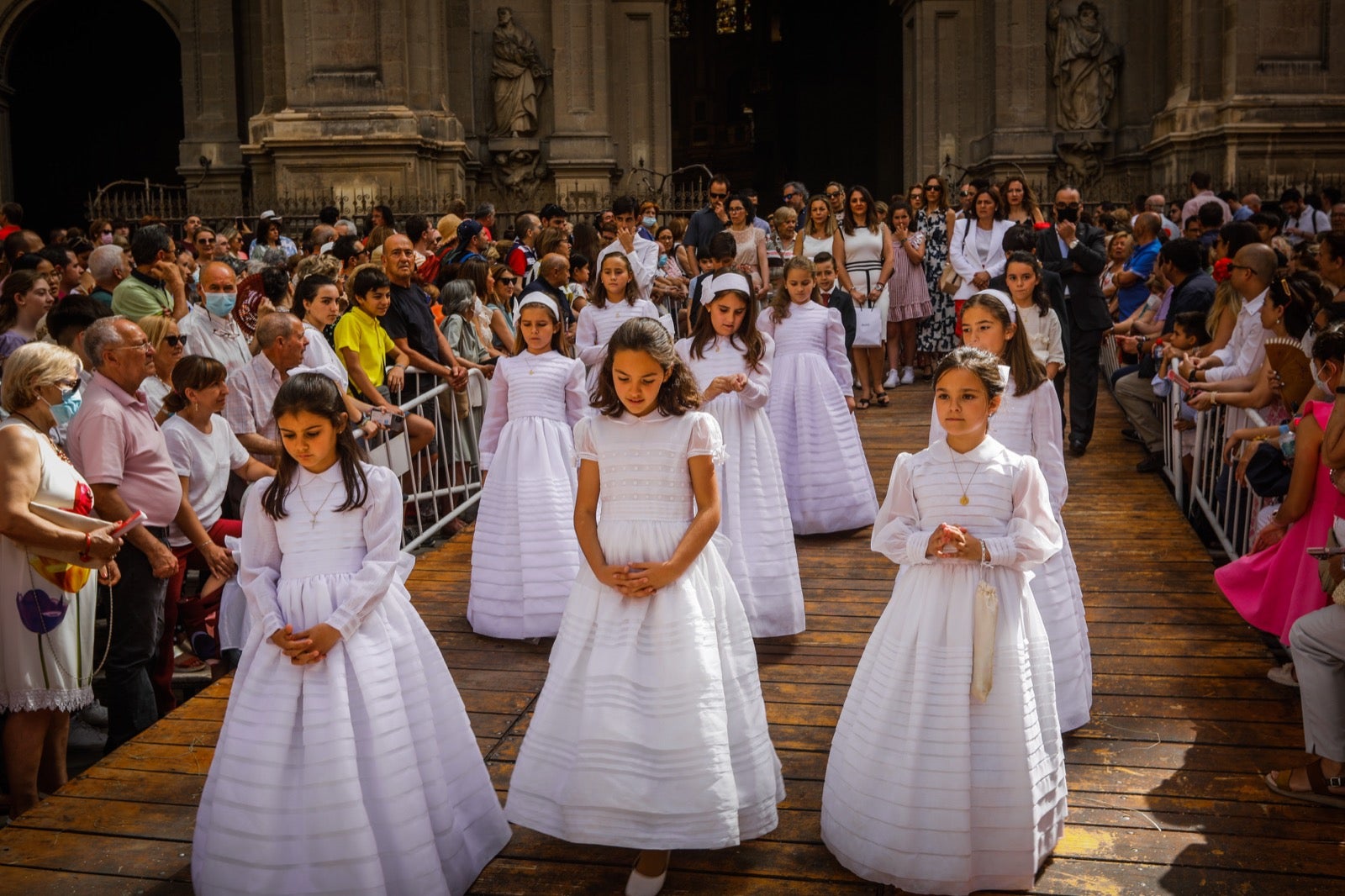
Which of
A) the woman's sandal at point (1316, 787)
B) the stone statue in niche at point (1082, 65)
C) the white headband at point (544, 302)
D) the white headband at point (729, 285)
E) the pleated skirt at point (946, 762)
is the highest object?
the stone statue in niche at point (1082, 65)

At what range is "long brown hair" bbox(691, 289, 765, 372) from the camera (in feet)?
24.7

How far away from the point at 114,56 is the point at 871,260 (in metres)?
21.4

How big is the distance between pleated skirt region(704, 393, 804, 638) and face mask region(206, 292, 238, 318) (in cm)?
324

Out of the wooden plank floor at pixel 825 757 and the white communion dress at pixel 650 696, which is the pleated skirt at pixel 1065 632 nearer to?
the wooden plank floor at pixel 825 757

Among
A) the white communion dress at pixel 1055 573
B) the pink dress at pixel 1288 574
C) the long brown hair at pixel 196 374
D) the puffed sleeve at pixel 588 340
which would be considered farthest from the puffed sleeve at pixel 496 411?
the pink dress at pixel 1288 574

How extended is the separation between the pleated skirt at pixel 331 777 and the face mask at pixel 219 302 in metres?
4.24

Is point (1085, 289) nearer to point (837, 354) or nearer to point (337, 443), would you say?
point (837, 354)

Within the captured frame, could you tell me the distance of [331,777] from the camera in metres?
4.31

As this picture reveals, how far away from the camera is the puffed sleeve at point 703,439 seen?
4824mm

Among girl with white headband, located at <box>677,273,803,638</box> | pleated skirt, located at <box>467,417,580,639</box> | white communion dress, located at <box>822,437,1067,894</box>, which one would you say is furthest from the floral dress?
white communion dress, located at <box>822,437,1067,894</box>

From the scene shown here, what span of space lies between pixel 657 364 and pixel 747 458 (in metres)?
2.59

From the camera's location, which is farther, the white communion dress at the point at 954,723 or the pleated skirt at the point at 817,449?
the pleated skirt at the point at 817,449

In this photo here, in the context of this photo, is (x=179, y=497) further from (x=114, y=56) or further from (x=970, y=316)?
(x=114, y=56)

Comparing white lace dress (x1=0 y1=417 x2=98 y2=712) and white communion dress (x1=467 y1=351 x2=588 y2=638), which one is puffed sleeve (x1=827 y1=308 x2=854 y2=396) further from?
white lace dress (x1=0 y1=417 x2=98 y2=712)
